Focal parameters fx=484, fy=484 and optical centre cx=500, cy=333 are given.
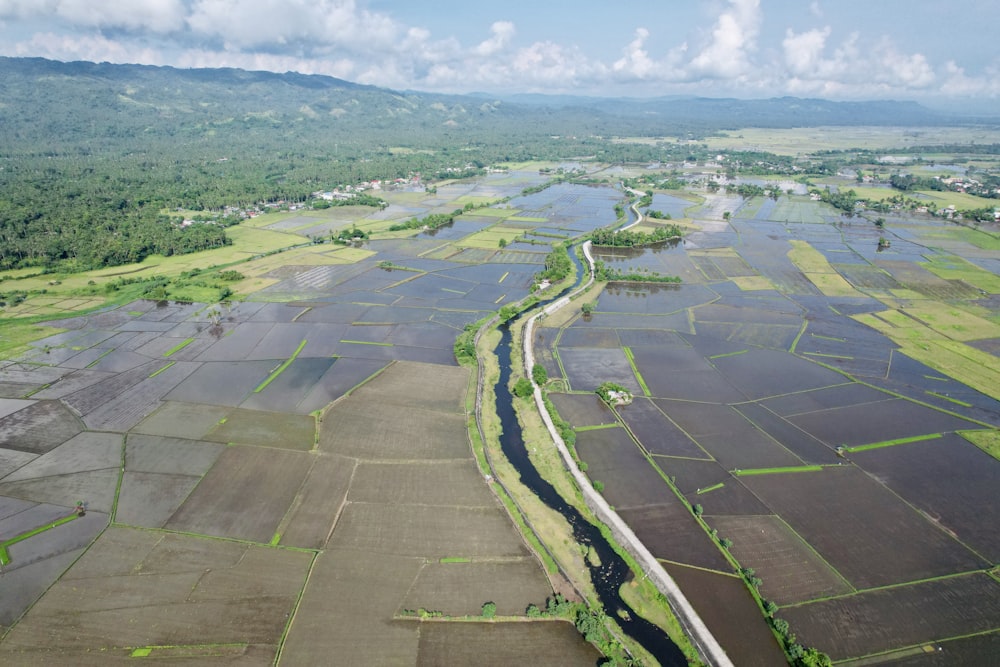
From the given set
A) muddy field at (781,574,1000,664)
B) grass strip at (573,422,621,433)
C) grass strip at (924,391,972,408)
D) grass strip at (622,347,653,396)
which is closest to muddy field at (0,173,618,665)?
grass strip at (573,422,621,433)

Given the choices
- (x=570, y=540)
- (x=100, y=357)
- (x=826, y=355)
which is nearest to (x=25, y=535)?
(x=100, y=357)

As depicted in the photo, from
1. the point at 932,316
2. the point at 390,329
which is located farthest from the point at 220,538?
the point at 932,316

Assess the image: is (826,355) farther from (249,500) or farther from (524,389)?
(249,500)

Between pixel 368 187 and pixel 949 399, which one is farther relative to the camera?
pixel 368 187

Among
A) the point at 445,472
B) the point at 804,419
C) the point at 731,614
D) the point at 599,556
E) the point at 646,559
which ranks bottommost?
the point at 731,614

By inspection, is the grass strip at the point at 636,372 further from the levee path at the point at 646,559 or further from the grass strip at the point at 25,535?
the grass strip at the point at 25,535

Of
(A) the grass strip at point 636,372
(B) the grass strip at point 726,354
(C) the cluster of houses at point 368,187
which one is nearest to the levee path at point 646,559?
(A) the grass strip at point 636,372
